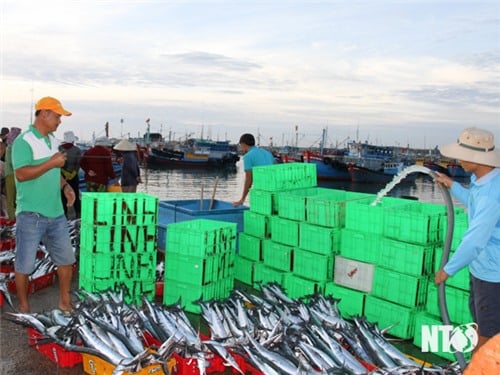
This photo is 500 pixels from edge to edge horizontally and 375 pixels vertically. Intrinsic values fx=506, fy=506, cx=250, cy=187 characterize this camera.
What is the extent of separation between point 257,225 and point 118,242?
2.01 m

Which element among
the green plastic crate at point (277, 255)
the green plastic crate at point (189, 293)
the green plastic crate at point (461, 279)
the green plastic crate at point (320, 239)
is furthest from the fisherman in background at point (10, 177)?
the green plastic crate at point (461, 279)

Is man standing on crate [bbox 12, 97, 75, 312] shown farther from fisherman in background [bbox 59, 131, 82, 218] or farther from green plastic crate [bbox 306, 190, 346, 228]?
fisherman in background [bbox 59, 131, 82, 218]

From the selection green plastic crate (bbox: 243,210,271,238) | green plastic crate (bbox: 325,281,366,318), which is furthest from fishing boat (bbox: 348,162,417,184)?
green plastic crate (bbox: 325,281,366,318)

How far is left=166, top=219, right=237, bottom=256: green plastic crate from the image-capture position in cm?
586

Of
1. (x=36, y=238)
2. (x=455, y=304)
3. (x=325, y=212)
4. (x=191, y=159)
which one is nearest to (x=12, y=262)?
(x=36, y=238)

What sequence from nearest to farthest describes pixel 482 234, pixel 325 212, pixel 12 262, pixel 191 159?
pixel 482 234
pixel 325 212
pixel 12 262
pixel 191 159

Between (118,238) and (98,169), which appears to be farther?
(98,169)

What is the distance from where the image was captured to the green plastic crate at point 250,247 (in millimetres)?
6988

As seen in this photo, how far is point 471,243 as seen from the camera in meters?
3.41

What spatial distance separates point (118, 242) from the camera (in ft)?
19.1

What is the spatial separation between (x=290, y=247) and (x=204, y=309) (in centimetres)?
194

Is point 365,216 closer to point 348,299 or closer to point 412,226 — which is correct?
A: point 412,226

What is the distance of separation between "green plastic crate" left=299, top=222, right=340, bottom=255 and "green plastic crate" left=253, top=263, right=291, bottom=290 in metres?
0.54

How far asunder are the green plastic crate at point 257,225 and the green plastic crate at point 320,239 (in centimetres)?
72
